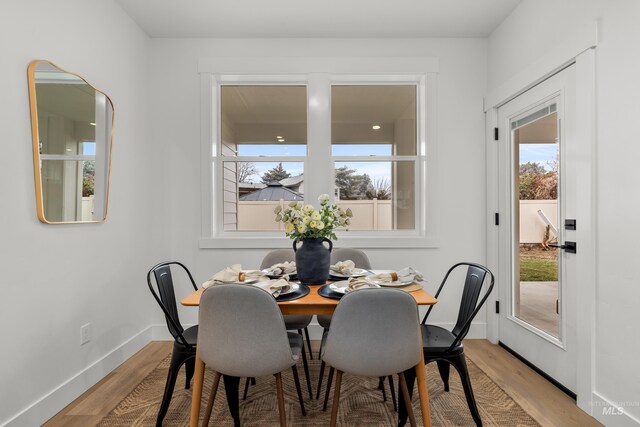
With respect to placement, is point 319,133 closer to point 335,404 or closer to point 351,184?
point 351,184

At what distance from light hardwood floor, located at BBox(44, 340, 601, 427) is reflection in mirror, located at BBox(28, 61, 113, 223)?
3.68ft

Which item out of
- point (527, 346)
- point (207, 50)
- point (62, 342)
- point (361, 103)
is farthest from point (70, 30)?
point (527, 346)

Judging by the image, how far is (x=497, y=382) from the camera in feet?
7.45

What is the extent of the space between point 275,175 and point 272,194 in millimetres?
187

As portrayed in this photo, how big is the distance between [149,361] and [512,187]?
323 cm

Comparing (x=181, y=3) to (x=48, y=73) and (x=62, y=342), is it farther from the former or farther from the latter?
(x=62, y=342)

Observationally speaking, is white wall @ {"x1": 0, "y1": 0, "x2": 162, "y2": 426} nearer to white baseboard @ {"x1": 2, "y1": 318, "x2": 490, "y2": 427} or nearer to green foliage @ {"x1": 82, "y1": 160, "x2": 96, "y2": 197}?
white baseboard @ {"x1": 2, "y1": 318, "x2": 490, "y2": 427}

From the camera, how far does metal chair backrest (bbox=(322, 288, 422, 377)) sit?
1398 mm

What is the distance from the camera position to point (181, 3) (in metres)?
2.59

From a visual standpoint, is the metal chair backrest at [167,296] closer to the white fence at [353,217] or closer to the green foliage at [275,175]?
the white fence at [353,217]

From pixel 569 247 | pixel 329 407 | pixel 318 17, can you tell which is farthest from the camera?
pixel 318 17

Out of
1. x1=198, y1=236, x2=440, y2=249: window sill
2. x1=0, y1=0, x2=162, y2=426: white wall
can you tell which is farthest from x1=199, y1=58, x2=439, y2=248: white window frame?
x1=0, y1=0, x2=162, y2=426: white wall

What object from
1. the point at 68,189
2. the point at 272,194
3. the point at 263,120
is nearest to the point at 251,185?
the point at 272,194

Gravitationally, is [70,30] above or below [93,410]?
above
